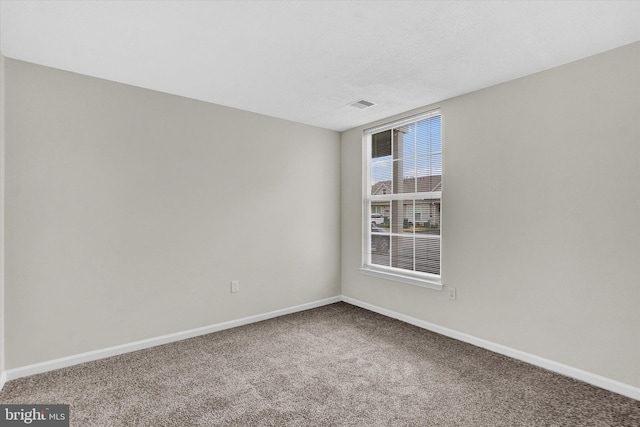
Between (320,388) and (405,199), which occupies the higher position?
(405,199)

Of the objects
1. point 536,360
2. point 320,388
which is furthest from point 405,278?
point 320,388

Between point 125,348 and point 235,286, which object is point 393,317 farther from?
point 125,348

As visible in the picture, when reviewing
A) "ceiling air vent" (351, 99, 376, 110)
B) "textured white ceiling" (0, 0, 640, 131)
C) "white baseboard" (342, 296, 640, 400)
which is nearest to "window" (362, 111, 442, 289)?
"white baseboard" (342, 296, 640, 400)

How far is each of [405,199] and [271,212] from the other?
5.26 feet

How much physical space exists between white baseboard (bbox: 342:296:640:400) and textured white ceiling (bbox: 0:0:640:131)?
2336 millimetres

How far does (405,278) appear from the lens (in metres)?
3.57

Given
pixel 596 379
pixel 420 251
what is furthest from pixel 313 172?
pixel 596 379

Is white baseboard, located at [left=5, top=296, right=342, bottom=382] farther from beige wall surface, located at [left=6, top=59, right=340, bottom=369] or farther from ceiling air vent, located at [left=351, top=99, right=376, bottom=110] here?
ceiling air vent, located at [left=351, top=99, right=376, bottom=110]

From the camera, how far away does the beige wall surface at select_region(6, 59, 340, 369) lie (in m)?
2.40

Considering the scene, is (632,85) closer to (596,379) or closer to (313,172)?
(596,379)

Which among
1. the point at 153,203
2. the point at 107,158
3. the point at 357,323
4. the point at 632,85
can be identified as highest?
the point at 632,85

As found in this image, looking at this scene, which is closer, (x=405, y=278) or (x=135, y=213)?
(x=135, y=213)

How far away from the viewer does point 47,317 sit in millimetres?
2463

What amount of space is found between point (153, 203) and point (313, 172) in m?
1.97
